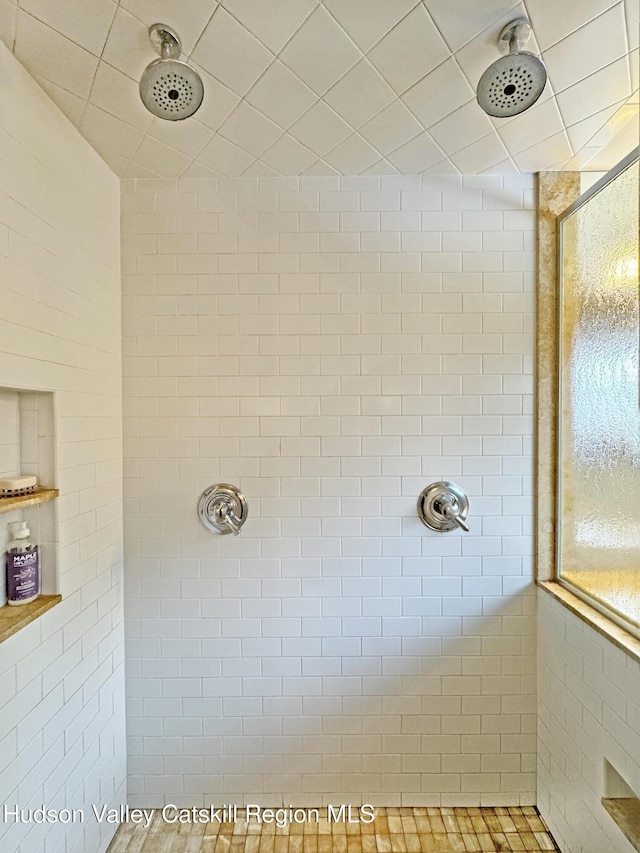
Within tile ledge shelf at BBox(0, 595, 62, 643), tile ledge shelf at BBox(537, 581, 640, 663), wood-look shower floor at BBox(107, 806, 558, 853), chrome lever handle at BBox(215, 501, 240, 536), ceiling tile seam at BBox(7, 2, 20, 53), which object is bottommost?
wood-look shower floor at BBox(107, 806, 558, 853)

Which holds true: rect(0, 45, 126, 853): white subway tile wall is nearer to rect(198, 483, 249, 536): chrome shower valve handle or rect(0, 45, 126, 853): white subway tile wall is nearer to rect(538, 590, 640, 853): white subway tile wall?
rect(198, 483, 249, 536): chrome shower valve handle

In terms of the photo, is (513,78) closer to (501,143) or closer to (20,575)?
(501,143)

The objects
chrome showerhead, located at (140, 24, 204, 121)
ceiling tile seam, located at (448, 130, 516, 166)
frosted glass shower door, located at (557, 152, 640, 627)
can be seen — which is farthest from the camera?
ceiling tile seam, located at (448, 130, 516, 166)

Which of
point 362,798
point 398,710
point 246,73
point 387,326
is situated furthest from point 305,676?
point 246,73

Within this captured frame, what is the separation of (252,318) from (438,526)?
3.43 ft

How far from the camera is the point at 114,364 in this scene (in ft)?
5.19

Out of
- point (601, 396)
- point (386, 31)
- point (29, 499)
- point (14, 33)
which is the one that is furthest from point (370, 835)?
point (14, 33)

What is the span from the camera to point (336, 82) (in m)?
1.23

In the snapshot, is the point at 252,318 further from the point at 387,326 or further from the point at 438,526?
the point at 438,526

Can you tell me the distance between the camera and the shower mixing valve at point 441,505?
1.61 meters

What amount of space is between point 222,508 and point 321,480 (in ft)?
1.25

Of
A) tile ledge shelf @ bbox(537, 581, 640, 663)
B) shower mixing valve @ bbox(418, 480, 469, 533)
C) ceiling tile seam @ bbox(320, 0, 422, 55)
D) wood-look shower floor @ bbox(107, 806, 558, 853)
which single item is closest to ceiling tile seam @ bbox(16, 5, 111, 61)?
ceiling tile seam @ bbox(320, 0, 422, 55)

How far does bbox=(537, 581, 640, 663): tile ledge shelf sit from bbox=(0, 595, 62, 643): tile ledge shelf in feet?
5.16

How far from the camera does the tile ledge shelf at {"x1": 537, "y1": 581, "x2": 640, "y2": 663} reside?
1.20 m
